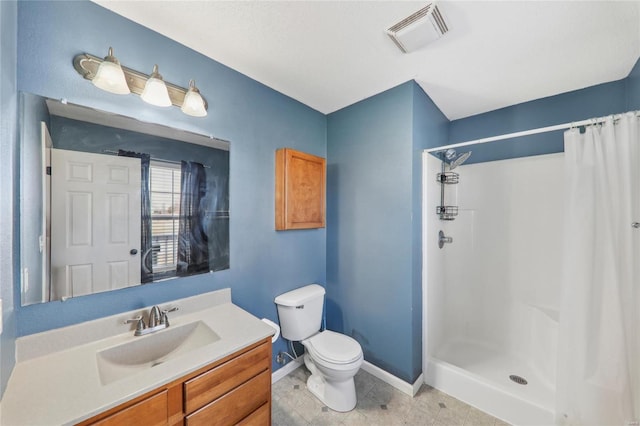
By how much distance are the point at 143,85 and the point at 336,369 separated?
2048mm

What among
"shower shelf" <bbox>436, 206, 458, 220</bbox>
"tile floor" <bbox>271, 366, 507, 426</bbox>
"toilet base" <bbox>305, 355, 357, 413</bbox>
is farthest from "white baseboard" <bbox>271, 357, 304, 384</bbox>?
"shower shelf" <bbox>436, 206, 458, 220</bbox>

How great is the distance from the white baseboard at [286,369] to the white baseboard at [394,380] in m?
0.57

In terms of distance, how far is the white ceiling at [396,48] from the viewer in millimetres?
1174

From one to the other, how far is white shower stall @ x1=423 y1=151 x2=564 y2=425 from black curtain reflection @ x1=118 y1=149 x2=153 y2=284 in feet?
6.27

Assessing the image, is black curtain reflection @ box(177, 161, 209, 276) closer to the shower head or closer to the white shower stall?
the white shower stall

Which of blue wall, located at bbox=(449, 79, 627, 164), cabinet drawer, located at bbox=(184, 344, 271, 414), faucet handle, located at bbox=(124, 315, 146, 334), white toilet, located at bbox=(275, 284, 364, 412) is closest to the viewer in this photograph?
cabinet drawer, located at bbox=(184, 344, 271, 414)

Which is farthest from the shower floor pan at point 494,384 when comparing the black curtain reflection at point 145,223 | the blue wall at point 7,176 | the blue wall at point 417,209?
the blue wall at point 7,176

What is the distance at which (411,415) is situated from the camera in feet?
5.34

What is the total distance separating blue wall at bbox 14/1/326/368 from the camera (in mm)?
1029

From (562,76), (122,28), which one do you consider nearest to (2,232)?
(122,28)

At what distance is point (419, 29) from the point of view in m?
1.28

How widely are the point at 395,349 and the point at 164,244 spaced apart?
184cm

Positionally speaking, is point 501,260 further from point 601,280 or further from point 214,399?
point 214,399

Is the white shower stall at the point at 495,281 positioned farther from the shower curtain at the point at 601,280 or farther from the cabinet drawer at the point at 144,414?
the cabinet drawer at the point at 144,414
